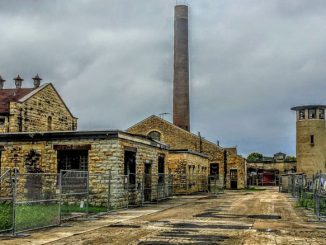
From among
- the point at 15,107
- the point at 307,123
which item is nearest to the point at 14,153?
the point at 15,107

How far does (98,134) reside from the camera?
2323cm

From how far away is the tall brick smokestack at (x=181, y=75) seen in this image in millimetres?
55500

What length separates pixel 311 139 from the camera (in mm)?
61312

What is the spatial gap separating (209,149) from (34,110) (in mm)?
22327

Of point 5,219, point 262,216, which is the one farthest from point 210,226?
point 5,219

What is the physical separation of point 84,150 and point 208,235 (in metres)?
11.6

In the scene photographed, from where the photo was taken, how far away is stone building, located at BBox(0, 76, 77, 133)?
35.5 meters

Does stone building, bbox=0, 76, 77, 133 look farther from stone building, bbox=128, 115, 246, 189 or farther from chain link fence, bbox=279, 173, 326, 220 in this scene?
chain link fence, bbox=279, 173, 326, 220

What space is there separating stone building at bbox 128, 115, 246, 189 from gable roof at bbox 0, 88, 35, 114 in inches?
648

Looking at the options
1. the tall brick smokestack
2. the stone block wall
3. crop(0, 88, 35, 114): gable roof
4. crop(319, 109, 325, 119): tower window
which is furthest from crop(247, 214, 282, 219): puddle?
crop(319, 109, 325, 119): tower window

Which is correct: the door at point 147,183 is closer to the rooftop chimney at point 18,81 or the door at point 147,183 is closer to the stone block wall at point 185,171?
the stone block wall at point 185,171

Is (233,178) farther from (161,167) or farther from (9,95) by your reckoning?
(9,95)

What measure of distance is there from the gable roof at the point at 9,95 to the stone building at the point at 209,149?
54.0 ft

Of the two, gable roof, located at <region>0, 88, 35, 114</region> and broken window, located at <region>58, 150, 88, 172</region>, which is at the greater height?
gable roof, located at <region>0, 88, 35, 114</region>
